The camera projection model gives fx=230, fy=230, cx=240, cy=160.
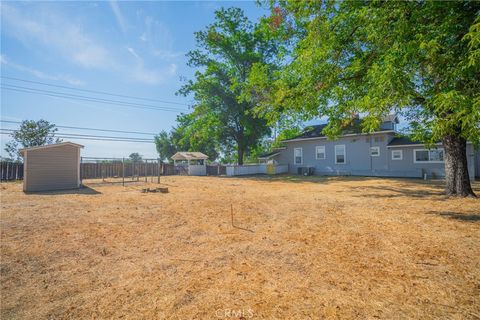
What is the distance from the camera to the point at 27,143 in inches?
1178

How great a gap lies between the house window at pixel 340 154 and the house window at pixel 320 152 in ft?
4.36

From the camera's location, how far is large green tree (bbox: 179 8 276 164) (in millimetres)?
25922

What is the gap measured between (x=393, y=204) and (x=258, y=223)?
17.8ft

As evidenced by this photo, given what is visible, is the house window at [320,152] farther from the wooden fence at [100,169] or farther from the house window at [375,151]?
the wooden fence at [100,169]

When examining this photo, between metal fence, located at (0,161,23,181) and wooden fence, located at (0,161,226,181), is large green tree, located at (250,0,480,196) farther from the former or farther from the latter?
metal fence, located at (0,161,23,181)

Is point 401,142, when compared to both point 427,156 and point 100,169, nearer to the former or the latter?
point 427,156

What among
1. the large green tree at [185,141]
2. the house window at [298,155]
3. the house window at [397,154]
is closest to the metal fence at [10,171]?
the large green tree at [185,141]

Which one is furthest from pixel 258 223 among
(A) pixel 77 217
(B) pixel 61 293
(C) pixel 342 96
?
(C) pixel 342 96

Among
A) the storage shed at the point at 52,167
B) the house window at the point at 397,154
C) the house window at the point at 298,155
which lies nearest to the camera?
the storage shed at the point at 52,167

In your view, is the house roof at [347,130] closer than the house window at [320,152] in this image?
Yes

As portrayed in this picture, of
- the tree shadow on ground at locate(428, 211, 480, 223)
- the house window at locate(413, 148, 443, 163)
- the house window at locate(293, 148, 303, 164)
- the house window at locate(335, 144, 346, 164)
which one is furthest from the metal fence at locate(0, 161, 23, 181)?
the house window at locate(413, 148, 443, 163)

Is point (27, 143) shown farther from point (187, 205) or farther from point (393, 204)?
point (393, 204)

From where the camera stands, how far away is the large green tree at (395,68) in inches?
211

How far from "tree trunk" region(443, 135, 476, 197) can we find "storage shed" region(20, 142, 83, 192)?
1964 cm
